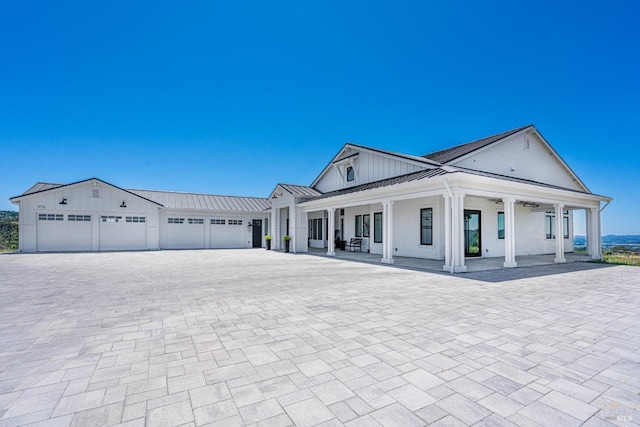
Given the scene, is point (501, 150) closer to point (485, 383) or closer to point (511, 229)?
point (511, 229)

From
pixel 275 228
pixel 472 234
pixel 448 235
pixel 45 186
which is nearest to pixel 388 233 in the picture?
pixel 448 235

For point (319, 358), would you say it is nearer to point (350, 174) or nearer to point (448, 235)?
point (448, 235)

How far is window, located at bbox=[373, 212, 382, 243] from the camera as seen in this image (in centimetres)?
1577

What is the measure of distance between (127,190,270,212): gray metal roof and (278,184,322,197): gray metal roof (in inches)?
217

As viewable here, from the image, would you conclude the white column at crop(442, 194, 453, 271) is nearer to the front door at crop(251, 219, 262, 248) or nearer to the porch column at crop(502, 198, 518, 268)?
Answer: the porch column at crop(502, 198, 518, 268)

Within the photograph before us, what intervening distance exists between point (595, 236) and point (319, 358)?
17.3m

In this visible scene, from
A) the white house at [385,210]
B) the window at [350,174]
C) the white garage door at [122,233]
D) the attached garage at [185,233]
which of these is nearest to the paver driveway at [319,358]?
the white house at [385,210]

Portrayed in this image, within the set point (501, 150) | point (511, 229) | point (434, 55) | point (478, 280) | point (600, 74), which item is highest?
point (434, 55)

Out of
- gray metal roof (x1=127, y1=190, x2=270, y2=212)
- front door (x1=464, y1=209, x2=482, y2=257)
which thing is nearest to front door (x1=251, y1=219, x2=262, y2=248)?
gray metal roof (x1=127, y1=190, x2=270, y2=212)

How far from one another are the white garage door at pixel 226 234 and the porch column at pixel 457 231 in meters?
17.8

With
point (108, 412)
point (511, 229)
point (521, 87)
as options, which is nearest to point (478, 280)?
point (511, 229)

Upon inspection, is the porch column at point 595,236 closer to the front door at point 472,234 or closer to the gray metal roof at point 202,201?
the front door at point 472,234

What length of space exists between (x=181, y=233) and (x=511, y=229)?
20482 millimetres

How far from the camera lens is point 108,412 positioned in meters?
2.13
